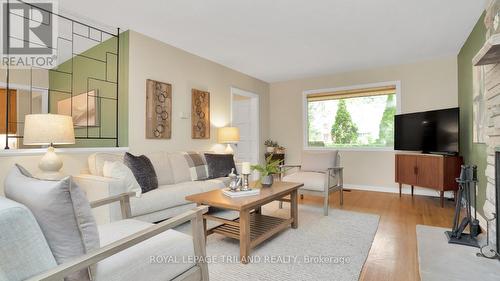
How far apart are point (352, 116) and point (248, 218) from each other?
4071 mm

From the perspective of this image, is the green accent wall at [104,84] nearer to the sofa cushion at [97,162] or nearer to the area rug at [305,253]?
the sofa cushion at [97,162]

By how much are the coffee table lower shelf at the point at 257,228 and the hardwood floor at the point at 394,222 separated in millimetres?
816

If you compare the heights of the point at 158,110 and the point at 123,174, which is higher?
the point at 158,110

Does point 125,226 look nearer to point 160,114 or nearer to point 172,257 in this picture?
point 172,257

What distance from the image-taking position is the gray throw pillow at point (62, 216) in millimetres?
988

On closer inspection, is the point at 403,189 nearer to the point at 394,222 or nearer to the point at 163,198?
the point at 394,222

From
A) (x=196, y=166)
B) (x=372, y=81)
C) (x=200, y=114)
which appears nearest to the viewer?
(x=196, y=166)

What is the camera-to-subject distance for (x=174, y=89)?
4051mm

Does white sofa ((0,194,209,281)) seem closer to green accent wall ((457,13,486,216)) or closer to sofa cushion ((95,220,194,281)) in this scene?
sofa cushion ((95,220,194,281))

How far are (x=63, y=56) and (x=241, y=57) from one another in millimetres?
3243

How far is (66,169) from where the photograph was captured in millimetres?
2980

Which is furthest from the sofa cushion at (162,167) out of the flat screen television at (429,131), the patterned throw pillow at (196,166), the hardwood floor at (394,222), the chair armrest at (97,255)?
the flat screen television at (429,131)

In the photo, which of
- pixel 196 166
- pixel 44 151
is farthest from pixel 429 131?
pixel 44 151

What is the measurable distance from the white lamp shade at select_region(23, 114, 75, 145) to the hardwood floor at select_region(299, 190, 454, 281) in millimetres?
2863
